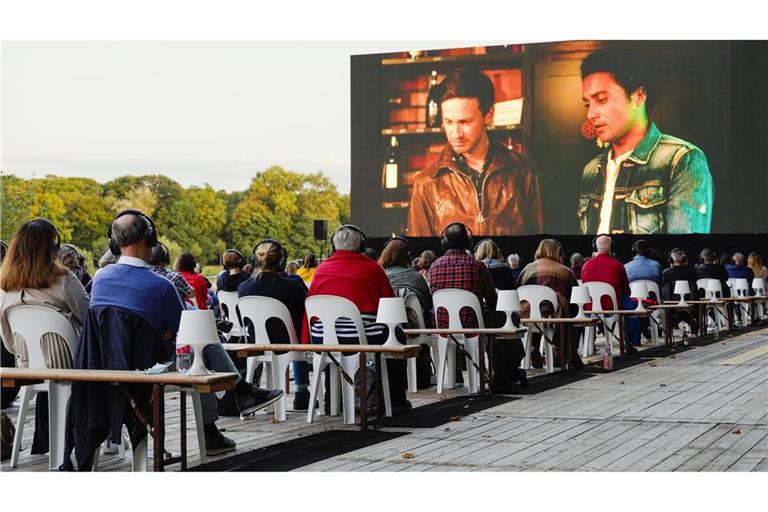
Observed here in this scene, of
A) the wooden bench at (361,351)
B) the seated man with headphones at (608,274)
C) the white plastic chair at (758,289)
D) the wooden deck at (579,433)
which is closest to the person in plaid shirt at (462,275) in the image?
the wooden deck at (579,433)

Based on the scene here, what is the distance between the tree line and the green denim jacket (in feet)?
159

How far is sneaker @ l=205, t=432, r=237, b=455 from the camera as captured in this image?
6426mm

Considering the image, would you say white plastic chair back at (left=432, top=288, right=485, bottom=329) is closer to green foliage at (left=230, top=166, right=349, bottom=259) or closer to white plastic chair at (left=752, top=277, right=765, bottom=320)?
white plastic chair at (left=752, top=277, right=765, bottom=320)

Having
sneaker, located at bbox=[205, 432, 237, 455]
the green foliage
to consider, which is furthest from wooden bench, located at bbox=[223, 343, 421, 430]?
the green foliage

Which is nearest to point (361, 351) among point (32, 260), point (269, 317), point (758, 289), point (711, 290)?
point (269, 317)

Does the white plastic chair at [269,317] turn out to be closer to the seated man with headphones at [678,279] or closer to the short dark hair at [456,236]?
the short dark hair at [456,236]

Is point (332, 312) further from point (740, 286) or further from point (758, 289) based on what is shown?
point (758, 289)

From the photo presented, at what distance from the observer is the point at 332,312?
7551 millimetres

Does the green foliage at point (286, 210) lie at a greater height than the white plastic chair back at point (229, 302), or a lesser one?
greater

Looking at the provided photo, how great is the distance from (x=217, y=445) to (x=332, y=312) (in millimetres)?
1421

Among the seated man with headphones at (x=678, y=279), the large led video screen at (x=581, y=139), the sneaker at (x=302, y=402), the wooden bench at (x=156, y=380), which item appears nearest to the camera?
the wooden bench at (x=156, y=380)

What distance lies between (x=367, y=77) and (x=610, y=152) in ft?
20.5

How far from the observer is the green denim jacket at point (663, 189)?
83.1ft

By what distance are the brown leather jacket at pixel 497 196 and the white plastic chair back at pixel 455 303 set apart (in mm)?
16886
